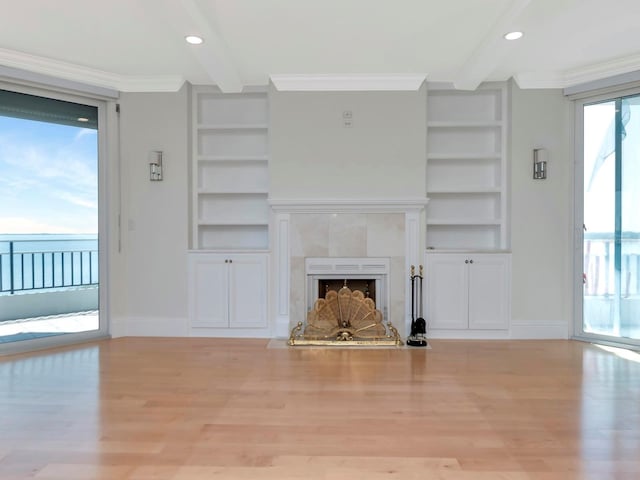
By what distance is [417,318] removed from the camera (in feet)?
13.1

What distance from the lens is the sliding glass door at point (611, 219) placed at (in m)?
3.77

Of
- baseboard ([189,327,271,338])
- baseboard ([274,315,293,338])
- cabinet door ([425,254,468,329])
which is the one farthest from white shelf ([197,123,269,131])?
cabinet door ([425,254,468,329])

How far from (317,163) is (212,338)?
6.68 ft

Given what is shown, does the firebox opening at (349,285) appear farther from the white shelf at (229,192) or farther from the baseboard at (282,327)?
the white shelf at (229,192)

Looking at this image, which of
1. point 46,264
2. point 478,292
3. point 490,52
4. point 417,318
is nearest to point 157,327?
point 46,264

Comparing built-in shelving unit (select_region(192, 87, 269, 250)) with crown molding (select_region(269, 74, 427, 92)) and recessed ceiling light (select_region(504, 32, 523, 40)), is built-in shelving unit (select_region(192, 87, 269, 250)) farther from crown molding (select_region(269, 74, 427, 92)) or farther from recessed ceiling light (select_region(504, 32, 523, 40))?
recessed ceiling light (select_region(504, 32, 523, 40))

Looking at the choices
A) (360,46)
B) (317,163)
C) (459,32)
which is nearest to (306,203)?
(317,163)

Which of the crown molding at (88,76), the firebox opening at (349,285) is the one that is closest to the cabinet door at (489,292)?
the firebox opening at (349,285)

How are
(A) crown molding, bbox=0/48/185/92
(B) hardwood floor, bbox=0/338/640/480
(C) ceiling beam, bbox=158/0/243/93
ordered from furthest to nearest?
(A) crown molding, bbox=0/48/185/92 < (C) ceiling beam, bbox=158/0/243/93 < (B) hardwood floor, bbox=0/338/640/480

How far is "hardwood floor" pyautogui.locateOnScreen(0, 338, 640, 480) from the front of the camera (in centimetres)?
187

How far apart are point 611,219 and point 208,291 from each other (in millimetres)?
3958

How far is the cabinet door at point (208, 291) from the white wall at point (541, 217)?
288 cm

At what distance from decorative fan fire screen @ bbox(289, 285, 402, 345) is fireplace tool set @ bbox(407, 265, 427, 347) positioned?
6.2 inches

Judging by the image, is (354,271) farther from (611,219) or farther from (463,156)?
(611,219)
